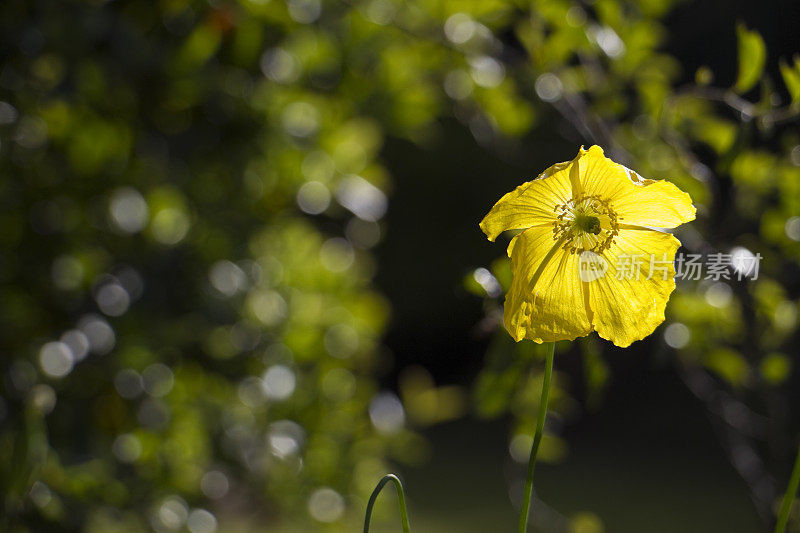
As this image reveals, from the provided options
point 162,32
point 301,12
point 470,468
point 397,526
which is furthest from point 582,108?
point 470,468

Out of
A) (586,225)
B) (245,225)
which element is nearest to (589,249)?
(586,225)

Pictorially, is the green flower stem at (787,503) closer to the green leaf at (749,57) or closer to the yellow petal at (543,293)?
the yellow petal at (543,293)

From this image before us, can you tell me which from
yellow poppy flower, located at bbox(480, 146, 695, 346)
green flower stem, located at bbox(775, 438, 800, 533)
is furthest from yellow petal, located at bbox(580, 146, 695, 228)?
green flower stem, located at bbox(775, 438, 800, 533)

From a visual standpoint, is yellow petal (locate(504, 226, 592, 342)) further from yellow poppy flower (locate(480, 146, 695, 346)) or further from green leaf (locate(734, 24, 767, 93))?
green leaf (locate(734, 24, 767, 93))

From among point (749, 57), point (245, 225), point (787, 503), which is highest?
point (749, 57)

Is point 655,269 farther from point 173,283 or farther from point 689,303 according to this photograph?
point 173,283

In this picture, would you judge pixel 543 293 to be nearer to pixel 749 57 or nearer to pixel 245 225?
pixel 749 57

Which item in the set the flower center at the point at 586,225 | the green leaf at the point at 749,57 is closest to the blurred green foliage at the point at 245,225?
the green leaf at the point at 749,57
